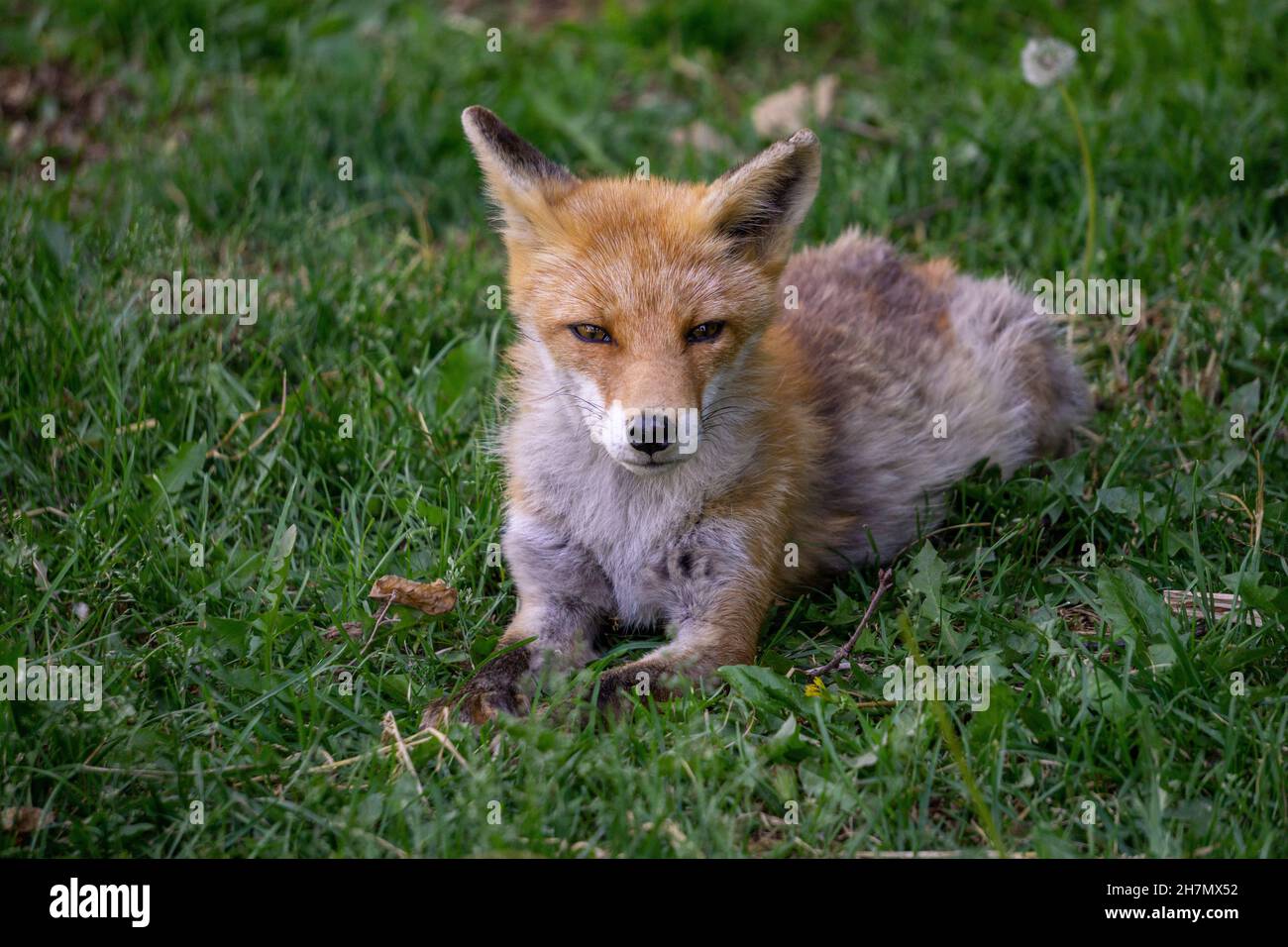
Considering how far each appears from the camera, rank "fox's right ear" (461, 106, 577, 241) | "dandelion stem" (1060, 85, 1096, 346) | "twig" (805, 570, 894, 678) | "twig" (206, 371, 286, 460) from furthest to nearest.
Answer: "dandelion stem" (1060, 85, 1096, 346)
"twig" (206, 371, 286, 460)
"fox's right ear" (461, 106, 577, 241)
"twig" (805, 570, 894, 678)

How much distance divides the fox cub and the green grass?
0.24 metres

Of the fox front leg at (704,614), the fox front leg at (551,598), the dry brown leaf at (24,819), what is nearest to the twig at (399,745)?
the fox front leg at (551,598)

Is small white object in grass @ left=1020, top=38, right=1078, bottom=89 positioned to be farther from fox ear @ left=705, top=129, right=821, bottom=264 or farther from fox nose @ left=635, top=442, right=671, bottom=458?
fox nose @ left=635, top=442, right=671, bottom=458

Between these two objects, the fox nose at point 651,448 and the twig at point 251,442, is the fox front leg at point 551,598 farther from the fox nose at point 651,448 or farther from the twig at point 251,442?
the twig at point 251,442

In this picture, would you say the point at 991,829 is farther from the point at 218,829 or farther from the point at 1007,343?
the point at 1007,343

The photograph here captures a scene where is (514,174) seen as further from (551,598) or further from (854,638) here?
(854,638)

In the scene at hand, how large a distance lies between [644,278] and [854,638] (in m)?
1.44

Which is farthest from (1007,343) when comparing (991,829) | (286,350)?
(286,350)

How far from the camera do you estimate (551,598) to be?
4.49 metres

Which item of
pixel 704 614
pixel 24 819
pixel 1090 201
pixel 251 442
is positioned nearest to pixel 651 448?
pixel 704 614

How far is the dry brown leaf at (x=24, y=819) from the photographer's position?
140 inches

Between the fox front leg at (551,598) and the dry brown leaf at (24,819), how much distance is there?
1.45 metres

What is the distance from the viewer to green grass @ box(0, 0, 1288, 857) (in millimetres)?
3637

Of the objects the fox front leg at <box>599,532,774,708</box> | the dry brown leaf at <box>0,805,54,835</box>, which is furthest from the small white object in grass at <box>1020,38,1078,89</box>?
the dry brown leaf at <box>0,805,54,835</box>
